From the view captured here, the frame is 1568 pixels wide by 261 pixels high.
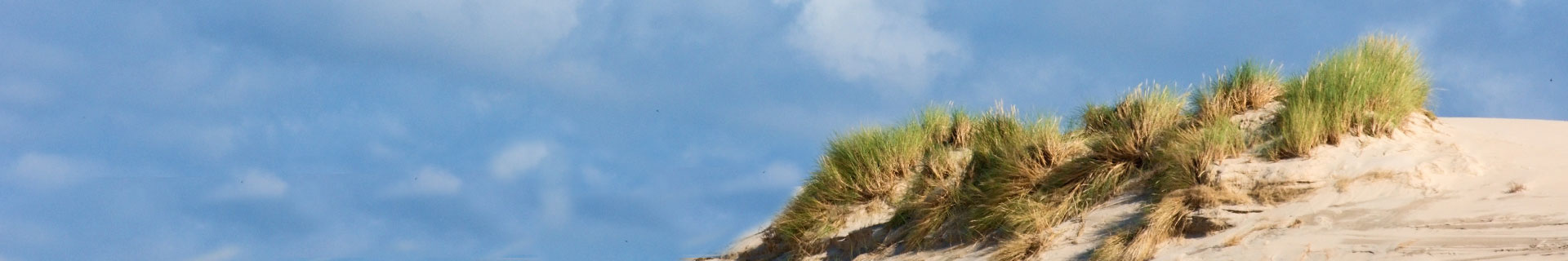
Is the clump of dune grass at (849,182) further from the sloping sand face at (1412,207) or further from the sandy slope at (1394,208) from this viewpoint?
the sloping sand face at (1412,207)

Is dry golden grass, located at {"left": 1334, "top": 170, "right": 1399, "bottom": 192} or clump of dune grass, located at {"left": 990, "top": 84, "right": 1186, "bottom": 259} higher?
clump of dune grass, located at {"left": 990, "top": 84, "right": 1186, "bottom": 259}

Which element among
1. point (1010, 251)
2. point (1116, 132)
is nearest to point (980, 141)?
point (1116, 132)

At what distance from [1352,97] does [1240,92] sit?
4.00ft

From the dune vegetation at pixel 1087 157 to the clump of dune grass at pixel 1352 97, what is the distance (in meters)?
0.01

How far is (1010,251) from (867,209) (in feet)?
7.02

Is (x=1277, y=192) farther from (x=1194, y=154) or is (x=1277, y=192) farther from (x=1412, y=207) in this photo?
(x=1412, y=207)

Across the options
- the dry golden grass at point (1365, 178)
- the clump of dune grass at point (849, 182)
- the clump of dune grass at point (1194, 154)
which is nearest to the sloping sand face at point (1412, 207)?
the dry golden grass at point (1365, 178)

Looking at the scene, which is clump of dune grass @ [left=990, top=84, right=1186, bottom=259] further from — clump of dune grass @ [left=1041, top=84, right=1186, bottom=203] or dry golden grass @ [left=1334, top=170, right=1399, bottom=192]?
dry golden grass @ [left=1334, top=170, right=1399, bottom=192]

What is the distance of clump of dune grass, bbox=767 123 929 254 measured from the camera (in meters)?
10.1

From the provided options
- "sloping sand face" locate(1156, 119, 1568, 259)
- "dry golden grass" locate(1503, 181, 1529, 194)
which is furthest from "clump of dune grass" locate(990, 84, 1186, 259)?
"dry golden grass" locate(1503, 181, 1529, 194)

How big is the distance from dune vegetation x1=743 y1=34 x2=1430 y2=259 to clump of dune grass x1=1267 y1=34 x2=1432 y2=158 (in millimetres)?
13

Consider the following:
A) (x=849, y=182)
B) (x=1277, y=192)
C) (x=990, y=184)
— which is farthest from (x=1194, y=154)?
(x=849, y=182)

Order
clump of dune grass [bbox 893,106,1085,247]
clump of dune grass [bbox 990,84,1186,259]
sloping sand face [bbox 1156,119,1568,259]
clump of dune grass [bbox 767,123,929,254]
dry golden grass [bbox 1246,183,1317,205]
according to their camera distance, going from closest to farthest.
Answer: sloping sand face [bbox 1156,119,1568,259]
dry golden grass [bbox 1246,183,1317,205]
clump of dune grass [bbox 990,84,1186,259]
clump of dune grass [bbox 893,106,1085,247]
clump of dune grass [bbox 767,123,929,254]

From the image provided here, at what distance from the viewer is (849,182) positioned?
1034cm
